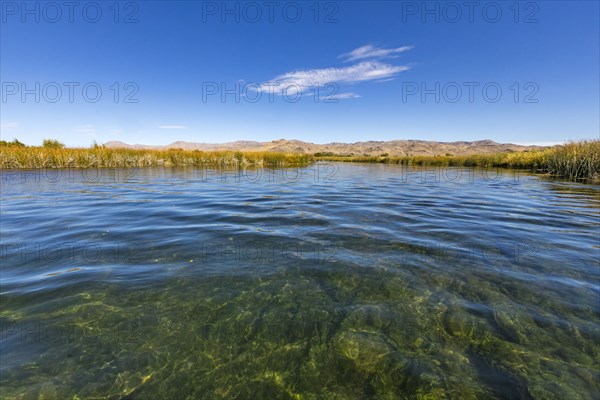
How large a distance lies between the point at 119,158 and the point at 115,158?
379mm

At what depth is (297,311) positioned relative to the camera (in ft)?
12.7

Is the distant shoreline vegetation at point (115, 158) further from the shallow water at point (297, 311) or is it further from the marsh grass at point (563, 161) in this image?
the marsh grass at point (563, 161)

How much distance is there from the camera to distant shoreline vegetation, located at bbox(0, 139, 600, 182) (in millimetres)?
20906

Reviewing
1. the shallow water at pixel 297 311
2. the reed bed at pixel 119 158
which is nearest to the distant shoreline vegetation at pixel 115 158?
the reed bed at pixel 119 158

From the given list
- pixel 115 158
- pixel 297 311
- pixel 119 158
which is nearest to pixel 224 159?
pixel 119 158

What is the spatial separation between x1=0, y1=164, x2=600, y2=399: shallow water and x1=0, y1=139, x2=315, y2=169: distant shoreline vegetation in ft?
71.9

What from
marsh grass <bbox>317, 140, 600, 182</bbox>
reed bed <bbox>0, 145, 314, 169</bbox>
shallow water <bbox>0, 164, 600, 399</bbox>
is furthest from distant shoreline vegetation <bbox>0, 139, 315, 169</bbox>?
marsh grass <bbox>317, 140, 600, 182</bbox>

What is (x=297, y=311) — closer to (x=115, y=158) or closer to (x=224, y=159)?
(x=115, y=158)

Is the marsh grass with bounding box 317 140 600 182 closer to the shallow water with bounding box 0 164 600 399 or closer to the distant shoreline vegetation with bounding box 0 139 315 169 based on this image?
the shallow water with bounding box 0 164 600 399

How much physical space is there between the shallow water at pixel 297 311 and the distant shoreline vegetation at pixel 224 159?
1898cm

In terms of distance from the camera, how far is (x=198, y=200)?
11797 millimetres

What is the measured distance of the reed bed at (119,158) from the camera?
76.1 feet

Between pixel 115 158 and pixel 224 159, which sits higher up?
pixel 224 159

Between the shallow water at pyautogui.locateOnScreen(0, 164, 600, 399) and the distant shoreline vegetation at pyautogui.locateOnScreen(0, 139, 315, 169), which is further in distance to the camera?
the distant shoreline vegetation at pyautogui.locateOnScreen(0, 139, 315, 169)
